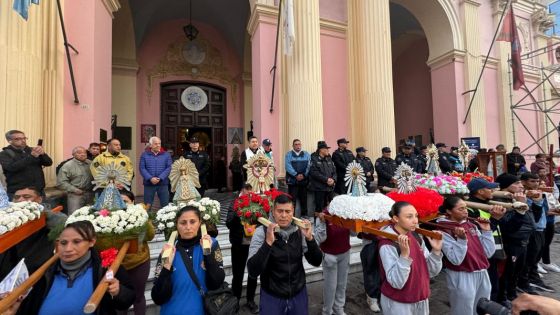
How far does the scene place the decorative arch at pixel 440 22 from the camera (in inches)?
444

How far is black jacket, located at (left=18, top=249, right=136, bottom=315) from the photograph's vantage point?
1845mm

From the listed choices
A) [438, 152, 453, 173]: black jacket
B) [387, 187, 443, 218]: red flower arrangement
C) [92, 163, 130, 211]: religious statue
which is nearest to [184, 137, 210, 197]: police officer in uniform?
[92, 163, 130, 211]: religious statue

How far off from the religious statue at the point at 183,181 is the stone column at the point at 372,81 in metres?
5.89

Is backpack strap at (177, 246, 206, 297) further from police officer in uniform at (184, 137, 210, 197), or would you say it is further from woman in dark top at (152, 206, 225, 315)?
police officer in uniform at (184, 137, 210, 197)

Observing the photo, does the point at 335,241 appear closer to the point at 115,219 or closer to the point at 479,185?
the point at 479,185

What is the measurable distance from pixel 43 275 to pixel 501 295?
511 centimetres

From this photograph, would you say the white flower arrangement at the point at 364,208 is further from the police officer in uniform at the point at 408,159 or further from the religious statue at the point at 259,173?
the police officer in uniform at the point at 408,159

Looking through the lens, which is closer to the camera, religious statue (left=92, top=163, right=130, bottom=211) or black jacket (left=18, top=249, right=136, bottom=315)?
black jacket (left=18, top=249, right=136, bottom=315)

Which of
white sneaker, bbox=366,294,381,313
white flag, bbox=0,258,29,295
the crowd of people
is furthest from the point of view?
white sneaker, bbox=366,294,381,313

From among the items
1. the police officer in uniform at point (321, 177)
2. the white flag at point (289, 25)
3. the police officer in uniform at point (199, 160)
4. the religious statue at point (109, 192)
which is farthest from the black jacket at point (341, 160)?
the religious statue at point (109, 192)

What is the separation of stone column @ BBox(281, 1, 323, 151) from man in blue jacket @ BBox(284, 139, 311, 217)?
949 mm

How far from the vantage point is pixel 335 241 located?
139 inches

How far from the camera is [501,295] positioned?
3.87m

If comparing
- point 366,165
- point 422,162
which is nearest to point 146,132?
point 366,165
